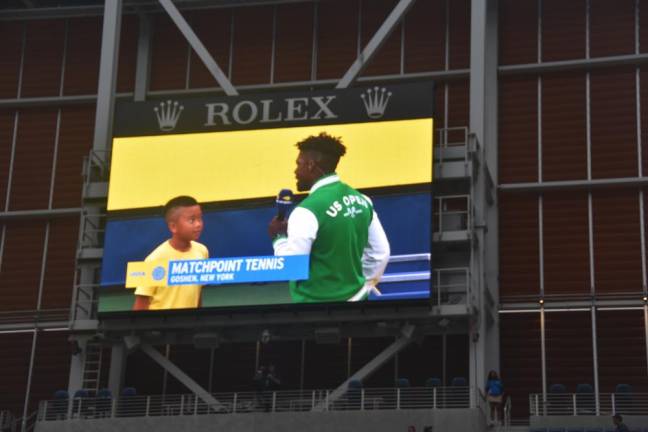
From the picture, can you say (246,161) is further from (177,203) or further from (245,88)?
(245,88)

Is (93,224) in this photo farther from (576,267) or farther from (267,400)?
(576,267)

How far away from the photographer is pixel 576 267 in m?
40.9

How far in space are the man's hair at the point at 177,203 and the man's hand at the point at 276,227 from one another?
235 centimetres

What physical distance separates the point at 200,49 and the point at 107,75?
9.13ft

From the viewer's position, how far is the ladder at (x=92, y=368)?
3962 cm

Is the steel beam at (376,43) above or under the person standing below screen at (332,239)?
above

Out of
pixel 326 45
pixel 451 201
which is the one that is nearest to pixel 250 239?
pixel 451 201

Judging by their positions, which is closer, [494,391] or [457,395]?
[494,391]

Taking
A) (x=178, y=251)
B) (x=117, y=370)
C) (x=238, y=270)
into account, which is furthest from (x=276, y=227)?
(x=117, y=370)

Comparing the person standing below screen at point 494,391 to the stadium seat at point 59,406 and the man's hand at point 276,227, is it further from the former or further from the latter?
the stadium seat at point 59,406

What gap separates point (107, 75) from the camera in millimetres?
42156

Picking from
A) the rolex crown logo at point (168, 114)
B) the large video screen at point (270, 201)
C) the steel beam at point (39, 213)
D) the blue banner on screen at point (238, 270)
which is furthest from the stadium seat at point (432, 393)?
the steel beam at point (39, 213)

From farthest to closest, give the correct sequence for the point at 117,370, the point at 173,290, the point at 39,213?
1. the point at 39,213
2. the point at 117,370
3. the point at 173,290

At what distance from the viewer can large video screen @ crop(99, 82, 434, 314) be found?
37.8 metres
